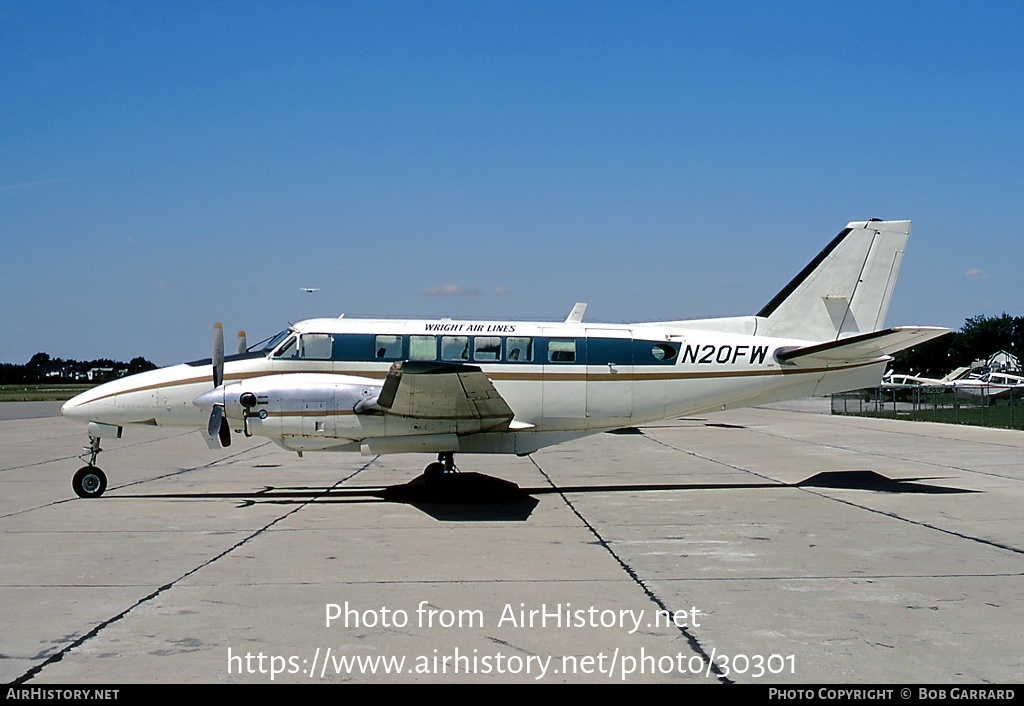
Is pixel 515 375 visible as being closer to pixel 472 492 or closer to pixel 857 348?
pixel 472 492

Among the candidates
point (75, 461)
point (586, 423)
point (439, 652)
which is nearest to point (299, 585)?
point (439, 652)

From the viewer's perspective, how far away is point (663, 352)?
15.7 m

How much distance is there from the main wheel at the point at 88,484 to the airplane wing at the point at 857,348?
478 inches

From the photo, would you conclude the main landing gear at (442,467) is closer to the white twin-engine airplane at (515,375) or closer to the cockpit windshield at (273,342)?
the white twin-engine airplane at (515,375)

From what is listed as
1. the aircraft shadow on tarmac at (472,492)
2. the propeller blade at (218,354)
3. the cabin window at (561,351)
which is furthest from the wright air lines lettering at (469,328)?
the propeller blade at (218,354)

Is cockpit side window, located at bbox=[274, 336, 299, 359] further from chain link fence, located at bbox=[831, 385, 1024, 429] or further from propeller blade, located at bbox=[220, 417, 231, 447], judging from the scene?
chain link fence, located at bbox=[831, 385, 1024, 429]

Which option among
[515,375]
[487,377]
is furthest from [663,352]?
[487,377]

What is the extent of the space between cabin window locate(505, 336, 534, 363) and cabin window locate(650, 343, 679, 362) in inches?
89.3

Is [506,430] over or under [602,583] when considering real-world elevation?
over

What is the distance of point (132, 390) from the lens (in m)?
14.5

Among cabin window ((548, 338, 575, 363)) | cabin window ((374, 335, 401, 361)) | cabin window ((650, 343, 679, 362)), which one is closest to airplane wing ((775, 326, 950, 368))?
cabin window ((650, 343, 679, 362))

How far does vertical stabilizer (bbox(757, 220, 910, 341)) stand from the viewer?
16.4 meters

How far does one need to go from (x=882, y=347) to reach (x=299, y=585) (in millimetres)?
11254
